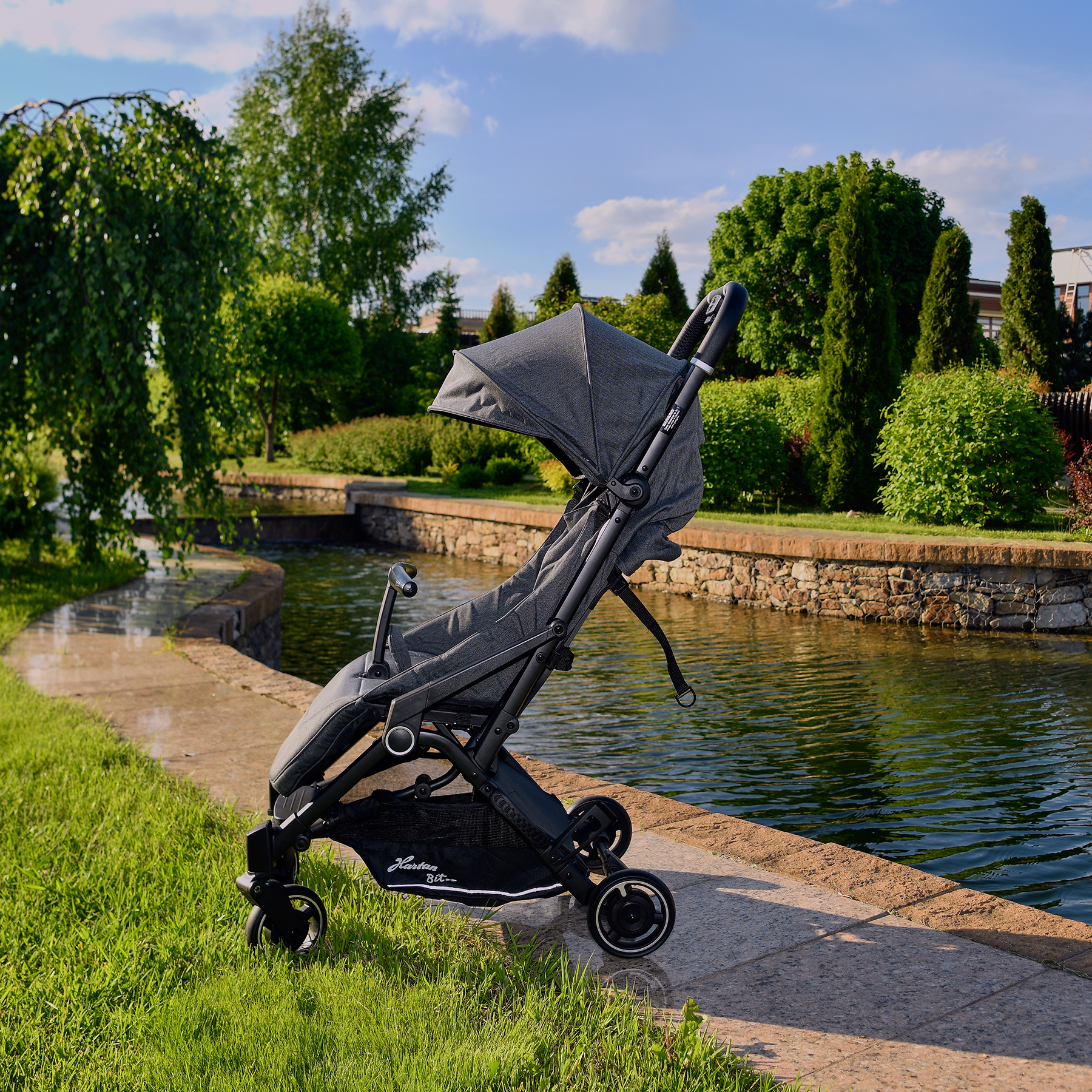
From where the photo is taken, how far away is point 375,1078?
197 centimetres

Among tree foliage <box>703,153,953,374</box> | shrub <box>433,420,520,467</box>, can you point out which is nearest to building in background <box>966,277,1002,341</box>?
tree foliage <box>703,153,953,374</box>

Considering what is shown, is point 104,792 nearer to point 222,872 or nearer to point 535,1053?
point 222,872

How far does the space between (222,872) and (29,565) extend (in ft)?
25.5

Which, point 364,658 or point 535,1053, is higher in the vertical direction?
point 364,658

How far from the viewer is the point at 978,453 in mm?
11289

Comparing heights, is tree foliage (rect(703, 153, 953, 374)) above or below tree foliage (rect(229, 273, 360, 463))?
above

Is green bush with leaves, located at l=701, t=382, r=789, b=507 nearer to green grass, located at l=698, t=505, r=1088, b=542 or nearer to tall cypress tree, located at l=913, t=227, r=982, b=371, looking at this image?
green grass, located at l=698, t=505, r=1088, b=542

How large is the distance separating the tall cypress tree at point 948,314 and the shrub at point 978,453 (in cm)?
1143

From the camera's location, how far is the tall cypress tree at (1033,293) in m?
25.5

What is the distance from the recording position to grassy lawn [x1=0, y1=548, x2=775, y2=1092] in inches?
80.0

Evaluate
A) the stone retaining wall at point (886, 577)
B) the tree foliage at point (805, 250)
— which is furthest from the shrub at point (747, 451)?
the tree foliage at point (805, 250)

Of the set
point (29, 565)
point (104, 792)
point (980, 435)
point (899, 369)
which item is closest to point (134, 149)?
point (29, 565)

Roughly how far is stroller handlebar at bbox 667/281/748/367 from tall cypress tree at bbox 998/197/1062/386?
1011 inches

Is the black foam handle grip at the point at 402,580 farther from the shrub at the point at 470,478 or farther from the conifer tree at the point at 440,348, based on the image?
the conifer tree at the point at 440,348
